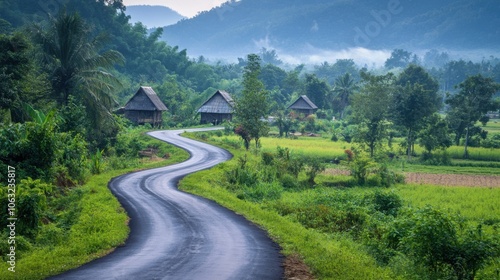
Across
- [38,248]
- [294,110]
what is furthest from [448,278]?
[294,110]

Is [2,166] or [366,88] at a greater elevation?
[366,88]

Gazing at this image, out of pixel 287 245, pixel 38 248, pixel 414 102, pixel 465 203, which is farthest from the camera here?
pixel 414 102

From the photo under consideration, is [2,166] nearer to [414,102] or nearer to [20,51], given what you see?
[20,51]

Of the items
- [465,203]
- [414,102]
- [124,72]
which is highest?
[124,72]

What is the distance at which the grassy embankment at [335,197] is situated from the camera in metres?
13.7

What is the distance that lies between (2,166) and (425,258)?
58.1ft

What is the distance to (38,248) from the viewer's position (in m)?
15.3

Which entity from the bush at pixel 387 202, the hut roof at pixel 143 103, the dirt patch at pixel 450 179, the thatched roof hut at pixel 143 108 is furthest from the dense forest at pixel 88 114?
the bush at pixel 387 202

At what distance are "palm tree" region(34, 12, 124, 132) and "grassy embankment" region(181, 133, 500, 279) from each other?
38.3 ft

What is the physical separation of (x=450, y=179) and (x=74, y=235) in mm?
33914

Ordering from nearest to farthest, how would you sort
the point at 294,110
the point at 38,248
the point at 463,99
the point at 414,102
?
the point at 38,248 < the point at 414,102 < the point at 463,99 < the point at 294,110

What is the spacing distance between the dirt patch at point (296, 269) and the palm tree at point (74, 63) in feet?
90.3

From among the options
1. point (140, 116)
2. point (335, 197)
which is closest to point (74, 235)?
point (335, 197)

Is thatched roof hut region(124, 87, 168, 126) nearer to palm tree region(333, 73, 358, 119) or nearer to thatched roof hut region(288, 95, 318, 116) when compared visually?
thatched roof hut region(288, 95, 318, 116)
